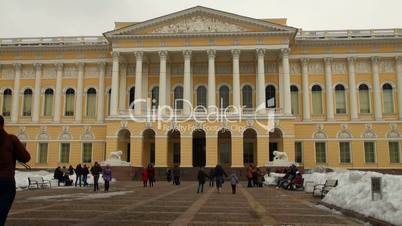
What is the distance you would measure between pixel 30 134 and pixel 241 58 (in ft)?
83.5

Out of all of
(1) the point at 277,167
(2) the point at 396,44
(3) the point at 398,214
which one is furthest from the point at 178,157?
(3) the point at 398,214

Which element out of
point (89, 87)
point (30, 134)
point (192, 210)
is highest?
point (89, 87)

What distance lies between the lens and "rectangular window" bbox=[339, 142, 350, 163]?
158 ft

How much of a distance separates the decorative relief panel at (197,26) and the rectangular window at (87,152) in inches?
589

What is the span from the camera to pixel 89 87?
52.2 metres

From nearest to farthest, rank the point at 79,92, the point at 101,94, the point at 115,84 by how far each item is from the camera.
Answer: the point at 115,84 → the point at 101,94 → the point at 79,92

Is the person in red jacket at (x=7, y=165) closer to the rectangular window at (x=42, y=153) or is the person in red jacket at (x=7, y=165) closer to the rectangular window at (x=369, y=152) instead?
the rectangular window at (x=369, y=152)

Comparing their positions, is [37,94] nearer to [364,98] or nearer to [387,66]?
[364,98]

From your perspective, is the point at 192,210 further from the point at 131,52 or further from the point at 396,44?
the point at 396,44

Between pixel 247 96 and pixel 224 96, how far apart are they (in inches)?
101

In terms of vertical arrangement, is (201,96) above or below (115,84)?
below

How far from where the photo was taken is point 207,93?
165ft

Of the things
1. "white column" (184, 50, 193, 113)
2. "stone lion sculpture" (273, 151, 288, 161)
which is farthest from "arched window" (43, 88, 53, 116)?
"stone lion sculpture" (273, 151, 288, 161)

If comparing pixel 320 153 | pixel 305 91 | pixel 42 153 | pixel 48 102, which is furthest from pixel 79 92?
pixel 320 153
